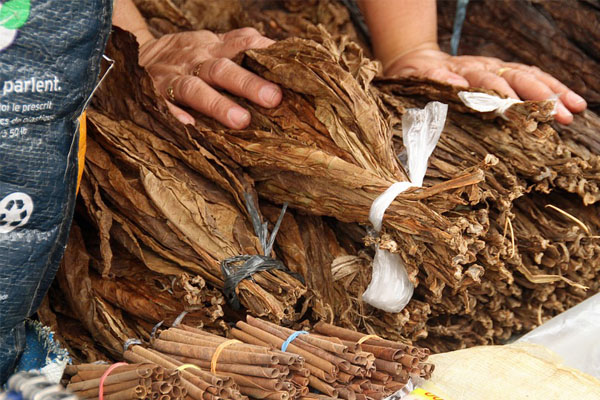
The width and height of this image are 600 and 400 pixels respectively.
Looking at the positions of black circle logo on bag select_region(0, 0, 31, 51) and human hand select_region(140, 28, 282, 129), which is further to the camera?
human hand select_region(140, 28, 282, 129)

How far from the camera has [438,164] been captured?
6.33 ft

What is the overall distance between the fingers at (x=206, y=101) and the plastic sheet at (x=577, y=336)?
1000mm

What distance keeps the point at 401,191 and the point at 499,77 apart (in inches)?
36.2

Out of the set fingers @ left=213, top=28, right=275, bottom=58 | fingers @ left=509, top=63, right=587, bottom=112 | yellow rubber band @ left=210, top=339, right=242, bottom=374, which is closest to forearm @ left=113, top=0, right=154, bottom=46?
fingers @ left=213, top=28, right=275, bottom=58

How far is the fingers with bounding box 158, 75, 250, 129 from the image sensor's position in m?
2.00

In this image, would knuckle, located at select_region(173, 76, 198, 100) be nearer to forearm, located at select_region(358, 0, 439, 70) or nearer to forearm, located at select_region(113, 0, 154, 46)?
forearm, located at select_region(113, 0, 154, 46)

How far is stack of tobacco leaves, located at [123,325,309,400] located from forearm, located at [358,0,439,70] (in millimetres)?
1785

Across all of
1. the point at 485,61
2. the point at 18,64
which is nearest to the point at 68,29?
the point at 18,64

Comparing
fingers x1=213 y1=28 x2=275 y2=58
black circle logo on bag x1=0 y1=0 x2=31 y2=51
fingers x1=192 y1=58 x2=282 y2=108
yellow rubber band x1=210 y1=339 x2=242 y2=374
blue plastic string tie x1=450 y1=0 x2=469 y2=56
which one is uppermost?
black circle logo on bag x1=0 y1=0 x2=31 y2=51

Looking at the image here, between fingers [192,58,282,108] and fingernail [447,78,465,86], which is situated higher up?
fingers [192,58,282,108]

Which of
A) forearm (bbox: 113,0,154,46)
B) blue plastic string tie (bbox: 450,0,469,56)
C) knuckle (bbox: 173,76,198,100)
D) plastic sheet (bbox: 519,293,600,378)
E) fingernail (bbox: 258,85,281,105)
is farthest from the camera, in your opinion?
blue plastic string tie (bbox: 450,0,469,56)

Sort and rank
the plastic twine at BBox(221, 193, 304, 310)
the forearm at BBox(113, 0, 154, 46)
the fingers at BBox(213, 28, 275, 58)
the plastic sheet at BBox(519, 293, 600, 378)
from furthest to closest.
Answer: the forearm at BBox(113, 0, 154, 46)
the fingers at BBox(213, 28, 275, 58)
the plastic sheet at BBox(519, 293, 600, 378)
the plastic twine at BBox(221, 193, 304, 310)

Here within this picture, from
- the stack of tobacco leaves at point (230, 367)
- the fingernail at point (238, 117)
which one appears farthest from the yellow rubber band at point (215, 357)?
the fingernail at point (238, 117)

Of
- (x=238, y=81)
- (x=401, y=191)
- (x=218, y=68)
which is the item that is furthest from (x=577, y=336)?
(x=218, y=68)
